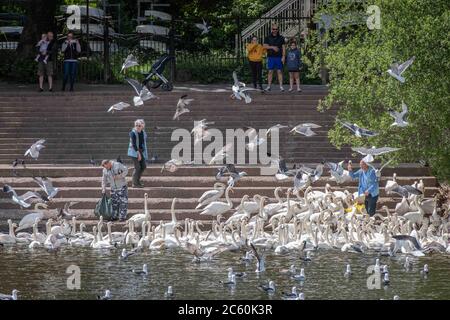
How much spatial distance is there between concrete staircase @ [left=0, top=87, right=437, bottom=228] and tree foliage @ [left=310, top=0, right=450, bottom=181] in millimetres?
1201

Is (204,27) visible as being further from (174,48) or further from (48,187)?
(48,187)

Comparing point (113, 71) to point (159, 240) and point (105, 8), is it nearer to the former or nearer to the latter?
point (105, 8)

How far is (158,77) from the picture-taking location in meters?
33.3

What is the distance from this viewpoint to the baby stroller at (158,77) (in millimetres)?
31984

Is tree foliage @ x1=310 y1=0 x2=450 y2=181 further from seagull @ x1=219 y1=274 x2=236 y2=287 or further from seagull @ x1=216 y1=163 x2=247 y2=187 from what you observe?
seagull @ x1=219 y1=274 x2=236 y2=287

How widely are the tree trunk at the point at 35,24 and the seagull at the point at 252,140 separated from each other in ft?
30.5

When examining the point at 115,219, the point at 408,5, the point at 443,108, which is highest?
the point at 408,5

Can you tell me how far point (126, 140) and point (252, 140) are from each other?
9.77ft

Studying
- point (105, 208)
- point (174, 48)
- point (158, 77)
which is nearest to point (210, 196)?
point (105, 208)

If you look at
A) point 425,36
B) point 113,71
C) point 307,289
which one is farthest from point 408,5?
point 113,71

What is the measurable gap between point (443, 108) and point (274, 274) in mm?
5697

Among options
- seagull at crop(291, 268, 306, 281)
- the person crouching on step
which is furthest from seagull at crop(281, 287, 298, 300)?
the person crouching on step

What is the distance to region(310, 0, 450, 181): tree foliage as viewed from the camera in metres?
24.5

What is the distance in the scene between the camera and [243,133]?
29.3m
